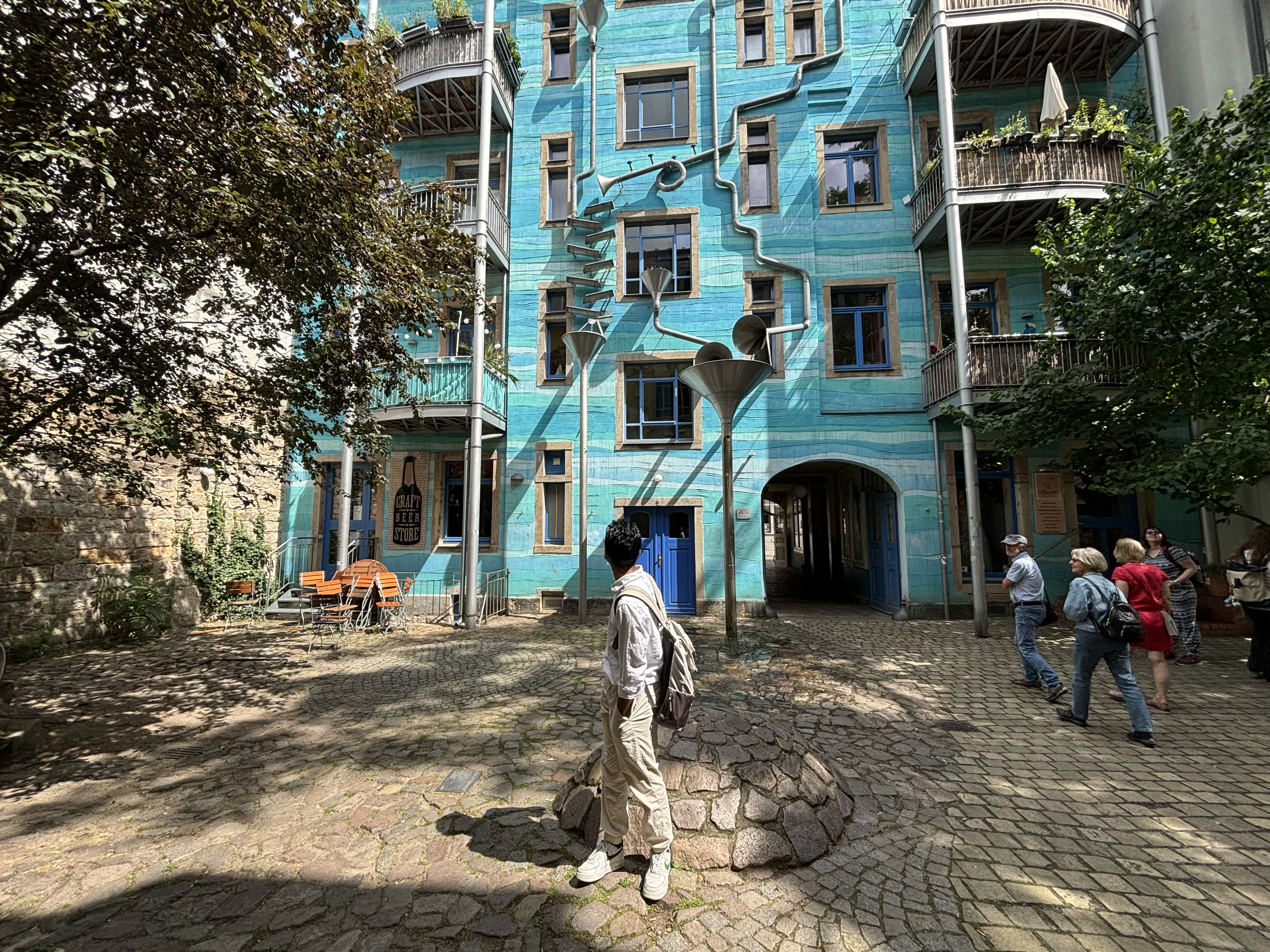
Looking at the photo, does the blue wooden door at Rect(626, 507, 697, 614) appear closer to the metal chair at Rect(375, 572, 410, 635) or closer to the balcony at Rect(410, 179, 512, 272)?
the metal chair at Rect(375, 572, 410, 635)

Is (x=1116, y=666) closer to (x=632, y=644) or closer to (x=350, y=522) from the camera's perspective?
(x=632, y=644)

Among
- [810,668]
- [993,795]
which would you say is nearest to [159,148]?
[993,795]

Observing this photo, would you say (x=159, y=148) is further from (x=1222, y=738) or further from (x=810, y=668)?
(x=1222, y=738)

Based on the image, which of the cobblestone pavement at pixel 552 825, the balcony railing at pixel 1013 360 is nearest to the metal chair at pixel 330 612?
the cobblestone pavement at pixel 552 825

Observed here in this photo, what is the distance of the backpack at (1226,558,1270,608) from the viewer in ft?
19.9

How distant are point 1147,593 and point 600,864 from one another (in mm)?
5735

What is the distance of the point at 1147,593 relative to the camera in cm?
515

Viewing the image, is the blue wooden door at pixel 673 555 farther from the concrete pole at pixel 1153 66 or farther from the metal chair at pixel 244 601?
the concrete pole at pixel 1153 66

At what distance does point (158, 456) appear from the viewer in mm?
9633

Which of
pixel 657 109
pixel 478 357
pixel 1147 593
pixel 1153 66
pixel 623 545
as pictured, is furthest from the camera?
pixel 657 109

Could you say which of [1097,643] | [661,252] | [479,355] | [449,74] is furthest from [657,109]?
[1097,643]

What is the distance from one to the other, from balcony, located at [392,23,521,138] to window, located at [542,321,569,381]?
483 cm

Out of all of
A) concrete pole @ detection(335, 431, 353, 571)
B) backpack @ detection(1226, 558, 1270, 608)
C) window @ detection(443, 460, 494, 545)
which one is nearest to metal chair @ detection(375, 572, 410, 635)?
concrete pole @ detection(335, 431, 353, 571)

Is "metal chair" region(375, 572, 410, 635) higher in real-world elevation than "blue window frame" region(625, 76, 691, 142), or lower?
lower
